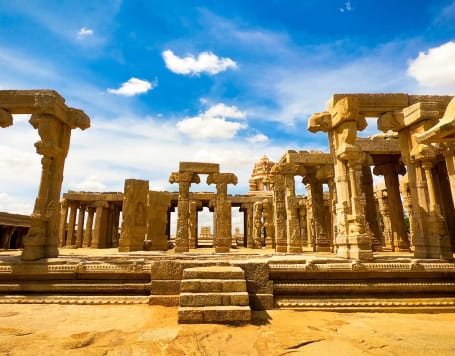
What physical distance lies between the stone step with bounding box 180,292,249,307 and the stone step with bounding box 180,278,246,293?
0.17m

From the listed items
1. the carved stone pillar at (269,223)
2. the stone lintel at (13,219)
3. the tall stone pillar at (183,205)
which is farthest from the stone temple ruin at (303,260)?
the stone lintel at (13,219)

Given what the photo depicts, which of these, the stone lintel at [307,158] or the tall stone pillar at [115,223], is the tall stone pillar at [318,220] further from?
the tall stone pillar at [115,223]

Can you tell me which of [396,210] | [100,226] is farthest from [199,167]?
[100,226]

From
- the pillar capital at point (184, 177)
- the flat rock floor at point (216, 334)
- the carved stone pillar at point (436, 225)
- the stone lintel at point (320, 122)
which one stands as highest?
the stone lintel at point (320, 122)

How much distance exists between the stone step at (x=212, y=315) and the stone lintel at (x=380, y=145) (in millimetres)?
11719

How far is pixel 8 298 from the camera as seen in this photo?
18.4 ft

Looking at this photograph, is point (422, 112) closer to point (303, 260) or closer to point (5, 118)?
point (303, 260)

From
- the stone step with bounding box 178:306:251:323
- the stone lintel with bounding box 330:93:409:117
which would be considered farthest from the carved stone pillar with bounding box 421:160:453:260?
the stone step with bounding box 178:306:251:323

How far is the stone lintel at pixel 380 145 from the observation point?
44.2ft

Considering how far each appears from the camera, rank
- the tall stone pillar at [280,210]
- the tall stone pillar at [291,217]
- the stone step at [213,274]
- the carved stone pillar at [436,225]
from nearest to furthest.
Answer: the stone step at [213,274] → the carved stone pillar at [436,225] → the tall stone pillar at [291,217] → the tall stone pillar at [280,210]

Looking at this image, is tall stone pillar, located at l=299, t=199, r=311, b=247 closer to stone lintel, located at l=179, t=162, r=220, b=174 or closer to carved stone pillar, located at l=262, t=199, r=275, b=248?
carved stone pillar, located at l=262, t=199, r=275, b=248

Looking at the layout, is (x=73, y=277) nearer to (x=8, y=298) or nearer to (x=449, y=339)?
(x=8, y=298)

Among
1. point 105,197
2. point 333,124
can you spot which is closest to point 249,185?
point 105,197

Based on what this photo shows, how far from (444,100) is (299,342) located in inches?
335
